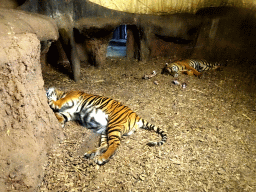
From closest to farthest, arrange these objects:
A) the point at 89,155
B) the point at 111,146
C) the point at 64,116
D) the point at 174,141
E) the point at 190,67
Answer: the point at 89,155 < the point at 111,146 < the point at 174,141 < the point at 64,116 < the point at 190,67

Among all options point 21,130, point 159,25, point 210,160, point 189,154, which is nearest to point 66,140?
point 21,130

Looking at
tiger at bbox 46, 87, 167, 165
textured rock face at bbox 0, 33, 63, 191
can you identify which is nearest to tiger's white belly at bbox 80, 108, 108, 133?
tiger at bbox 46, 87, 167, 165

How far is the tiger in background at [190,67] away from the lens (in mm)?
5254

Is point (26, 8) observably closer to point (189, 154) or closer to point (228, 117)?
point (189, 154)

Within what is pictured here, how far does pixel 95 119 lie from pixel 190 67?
11.9ft

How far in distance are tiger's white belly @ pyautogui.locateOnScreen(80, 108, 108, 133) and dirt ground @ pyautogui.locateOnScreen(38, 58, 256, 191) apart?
0.12 meters

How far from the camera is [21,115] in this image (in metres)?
2.09

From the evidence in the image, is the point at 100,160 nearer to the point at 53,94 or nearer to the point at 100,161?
the point at 100,161

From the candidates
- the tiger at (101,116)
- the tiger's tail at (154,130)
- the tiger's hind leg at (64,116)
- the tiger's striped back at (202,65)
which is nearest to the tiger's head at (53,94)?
the tiger at (101,116)

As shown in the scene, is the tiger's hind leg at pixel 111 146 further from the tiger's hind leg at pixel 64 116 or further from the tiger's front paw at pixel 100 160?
the tiger's hind leg at pixel 64 116

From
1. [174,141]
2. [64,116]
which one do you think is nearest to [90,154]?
[64,116]

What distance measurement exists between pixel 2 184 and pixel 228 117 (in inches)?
144

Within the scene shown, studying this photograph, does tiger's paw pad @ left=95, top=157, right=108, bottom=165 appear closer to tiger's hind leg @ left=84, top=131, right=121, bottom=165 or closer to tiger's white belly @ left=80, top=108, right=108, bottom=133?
tiger's hind leg @ left=84, top=131, right=121, bottom=165

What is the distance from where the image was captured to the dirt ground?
90.2 inches
